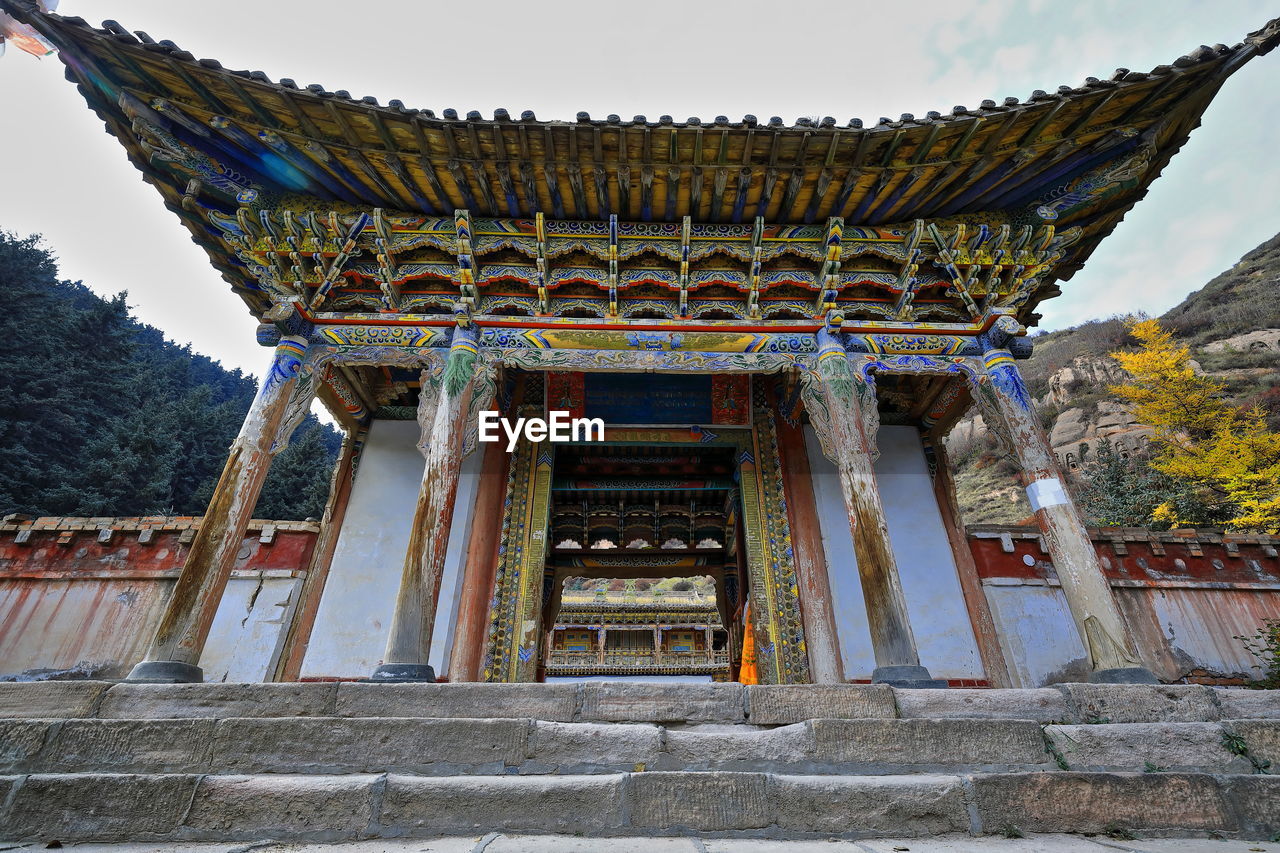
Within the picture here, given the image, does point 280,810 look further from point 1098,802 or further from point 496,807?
point 1098,802

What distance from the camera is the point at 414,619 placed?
16.2ft

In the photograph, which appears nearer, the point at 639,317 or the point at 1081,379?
the point at 639,317

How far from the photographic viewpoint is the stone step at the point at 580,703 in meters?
3.45

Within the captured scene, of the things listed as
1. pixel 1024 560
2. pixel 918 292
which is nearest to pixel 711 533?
pixel 1024 560

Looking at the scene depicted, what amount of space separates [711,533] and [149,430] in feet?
63.9

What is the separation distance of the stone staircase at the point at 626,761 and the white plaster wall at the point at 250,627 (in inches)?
149

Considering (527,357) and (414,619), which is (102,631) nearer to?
(414,619)

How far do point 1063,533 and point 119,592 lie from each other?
10692 mm

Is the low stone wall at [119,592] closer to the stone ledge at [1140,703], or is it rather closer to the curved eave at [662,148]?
the curved eave at [662,148]

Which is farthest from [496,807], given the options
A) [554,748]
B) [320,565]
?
[320,565]

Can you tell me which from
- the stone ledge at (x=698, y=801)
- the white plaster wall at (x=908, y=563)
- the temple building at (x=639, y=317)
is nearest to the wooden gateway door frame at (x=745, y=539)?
the temple building at (x=639, y=317)

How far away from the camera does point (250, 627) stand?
23.8 feet

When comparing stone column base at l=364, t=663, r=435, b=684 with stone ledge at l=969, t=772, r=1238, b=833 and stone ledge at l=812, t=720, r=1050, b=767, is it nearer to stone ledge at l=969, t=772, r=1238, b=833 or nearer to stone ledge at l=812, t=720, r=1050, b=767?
stone ledge at l=812, t=720, r=1050, b=767

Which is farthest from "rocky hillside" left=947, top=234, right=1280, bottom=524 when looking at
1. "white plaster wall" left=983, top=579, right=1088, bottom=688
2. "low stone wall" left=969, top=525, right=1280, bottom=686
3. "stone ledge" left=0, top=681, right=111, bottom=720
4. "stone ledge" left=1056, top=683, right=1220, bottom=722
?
"stone ledge" left=0, top=681, right=111, bottom=720
